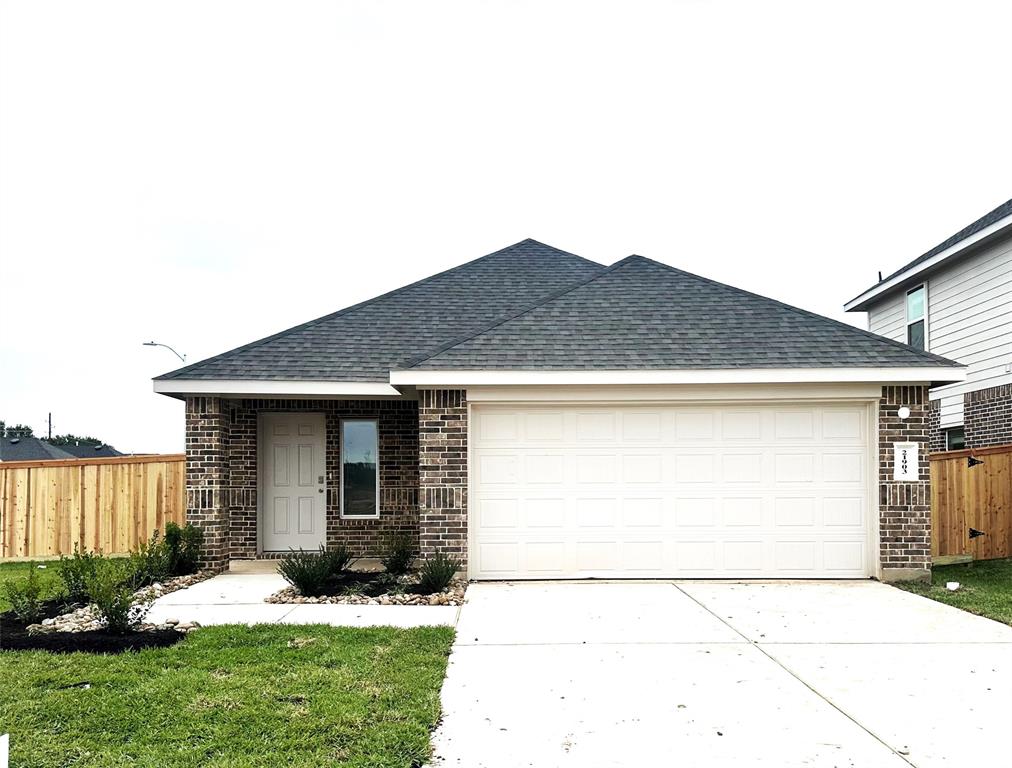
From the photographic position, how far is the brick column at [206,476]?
1032 centimetres

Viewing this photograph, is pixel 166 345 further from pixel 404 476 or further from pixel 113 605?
pixel 113 605

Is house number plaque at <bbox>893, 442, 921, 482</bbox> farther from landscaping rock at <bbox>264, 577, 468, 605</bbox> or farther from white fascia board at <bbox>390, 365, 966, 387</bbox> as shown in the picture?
landscaping rock at <bbox>264, 577, 468, 605</bbox>

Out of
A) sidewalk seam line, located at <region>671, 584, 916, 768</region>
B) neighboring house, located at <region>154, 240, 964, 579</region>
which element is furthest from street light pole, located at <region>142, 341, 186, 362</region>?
sidewalk seam line, located at <region>671, 584, 916, 768</region>

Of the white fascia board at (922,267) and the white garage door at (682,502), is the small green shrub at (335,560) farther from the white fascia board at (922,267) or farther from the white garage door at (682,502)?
the white fascia board at (922,267)

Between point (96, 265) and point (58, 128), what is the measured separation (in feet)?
50.8

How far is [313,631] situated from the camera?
657 centimetres

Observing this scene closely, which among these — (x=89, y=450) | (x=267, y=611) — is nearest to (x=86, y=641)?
(x=267, y=611)

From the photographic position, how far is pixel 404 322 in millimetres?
12242

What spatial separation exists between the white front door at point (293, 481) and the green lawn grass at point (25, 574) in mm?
2861

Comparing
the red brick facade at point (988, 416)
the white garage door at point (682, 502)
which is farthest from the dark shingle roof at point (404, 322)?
the red brick facade at point (988, 416)

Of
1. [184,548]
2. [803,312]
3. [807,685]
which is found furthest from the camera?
[803,312]

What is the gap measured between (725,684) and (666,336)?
18.0 feet

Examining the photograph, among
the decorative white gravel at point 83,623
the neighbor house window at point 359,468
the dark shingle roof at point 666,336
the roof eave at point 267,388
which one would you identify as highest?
the dark shingle roof at point 666,336

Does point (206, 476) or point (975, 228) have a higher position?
point (975, 228)
